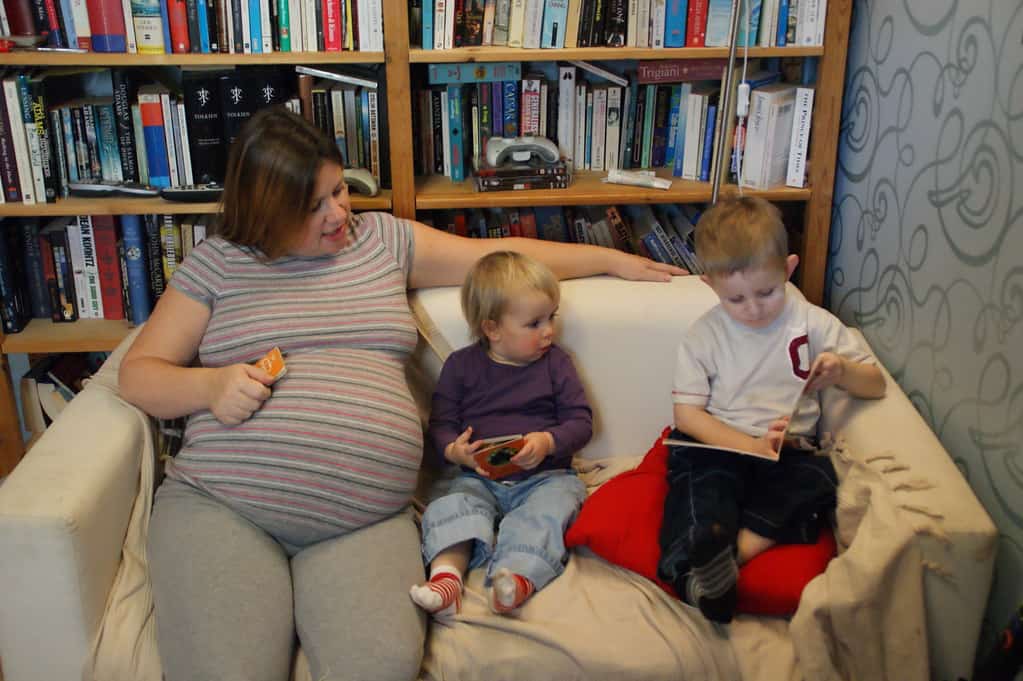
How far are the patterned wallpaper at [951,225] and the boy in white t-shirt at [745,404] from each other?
0.47 feet

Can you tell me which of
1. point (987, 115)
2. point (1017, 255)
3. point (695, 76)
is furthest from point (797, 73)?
point (1017, 255)

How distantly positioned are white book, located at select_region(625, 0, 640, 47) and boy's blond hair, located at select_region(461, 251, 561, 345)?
2.03ft

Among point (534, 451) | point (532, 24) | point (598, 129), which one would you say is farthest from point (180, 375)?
point (598, 129)

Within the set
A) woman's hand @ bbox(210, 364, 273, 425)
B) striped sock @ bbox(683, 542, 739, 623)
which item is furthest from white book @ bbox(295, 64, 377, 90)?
striped sock @ bbox(683, 542, 739, 623)

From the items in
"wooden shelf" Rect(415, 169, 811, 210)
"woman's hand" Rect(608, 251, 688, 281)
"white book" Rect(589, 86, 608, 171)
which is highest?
"white book" Rect(589, 86, 608, 171)

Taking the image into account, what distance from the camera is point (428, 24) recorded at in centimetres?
207

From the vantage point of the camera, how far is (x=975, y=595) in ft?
4.62

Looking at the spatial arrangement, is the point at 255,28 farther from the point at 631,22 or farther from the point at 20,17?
the point at 631,22

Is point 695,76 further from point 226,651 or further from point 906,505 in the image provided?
point 226,651

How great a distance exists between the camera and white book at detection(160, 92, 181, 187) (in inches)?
84.0

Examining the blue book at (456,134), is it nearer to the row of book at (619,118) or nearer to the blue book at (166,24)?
the row of book at (619,118)

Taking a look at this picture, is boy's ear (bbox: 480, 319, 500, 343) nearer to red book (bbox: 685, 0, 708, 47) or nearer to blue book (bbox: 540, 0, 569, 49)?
blue book (bbox: 540, 0, 569, 49)

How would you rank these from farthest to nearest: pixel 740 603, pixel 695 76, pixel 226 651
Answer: pixel 695 76, pixel 740 603, pixel 226 651

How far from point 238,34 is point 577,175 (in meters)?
0.81
